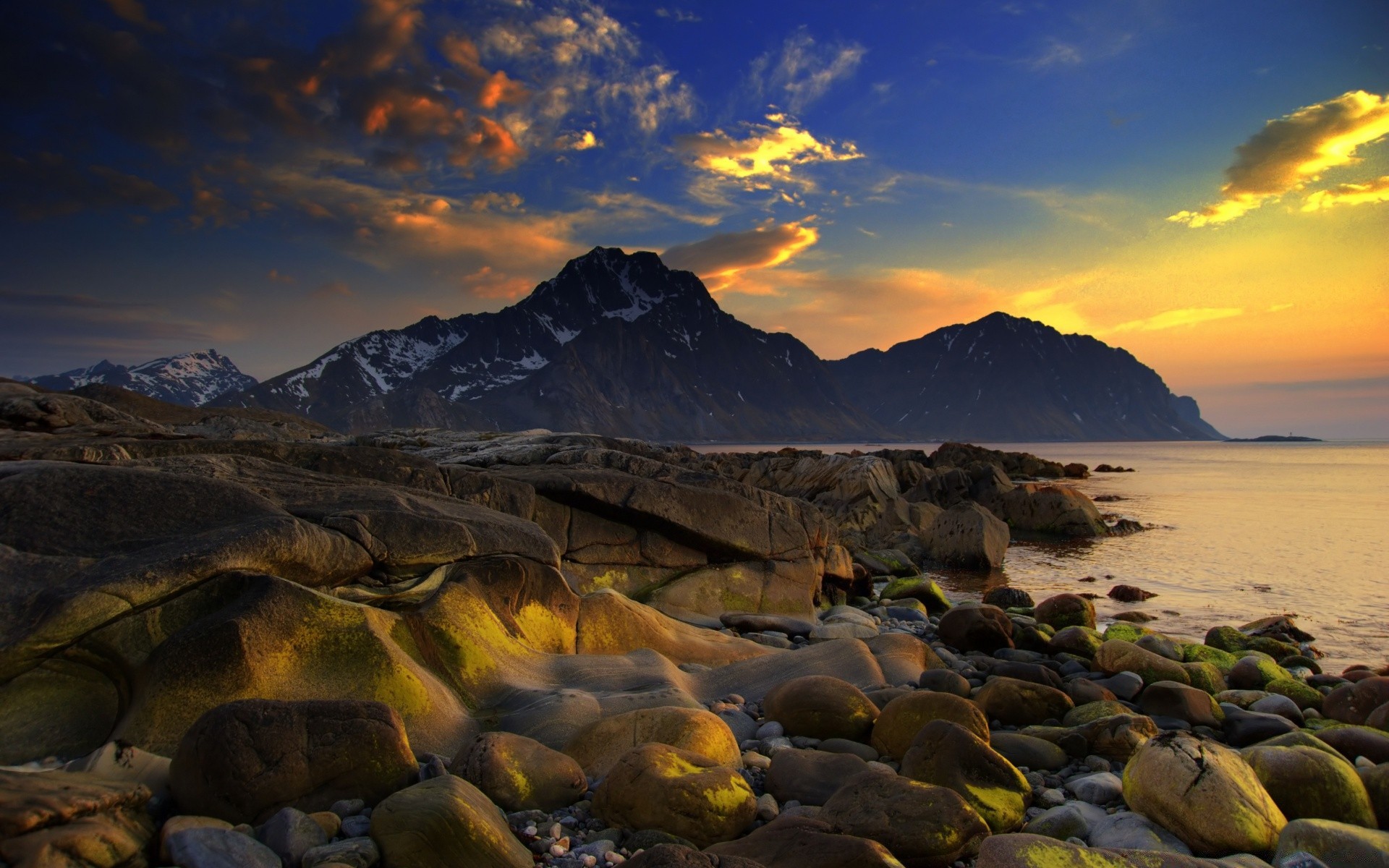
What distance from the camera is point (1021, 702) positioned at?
8.39m

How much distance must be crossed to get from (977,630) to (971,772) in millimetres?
6850

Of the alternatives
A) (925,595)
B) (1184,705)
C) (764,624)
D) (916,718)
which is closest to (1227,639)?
(925,595)

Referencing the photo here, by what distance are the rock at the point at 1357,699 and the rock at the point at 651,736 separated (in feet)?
25.5

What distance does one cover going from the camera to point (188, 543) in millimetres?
6691

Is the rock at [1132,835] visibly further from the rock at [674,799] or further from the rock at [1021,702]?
the rock at [1021,702]

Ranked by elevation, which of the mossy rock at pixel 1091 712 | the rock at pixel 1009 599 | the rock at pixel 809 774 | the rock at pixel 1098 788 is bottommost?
the rock at pixel 1009 599

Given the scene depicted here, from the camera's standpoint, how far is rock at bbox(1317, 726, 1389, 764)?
721 centimetres

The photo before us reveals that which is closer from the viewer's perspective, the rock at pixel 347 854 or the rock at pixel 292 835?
the rock at pixel 347 854

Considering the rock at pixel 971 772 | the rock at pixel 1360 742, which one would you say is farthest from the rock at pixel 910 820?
the rock at pixel 1360 742

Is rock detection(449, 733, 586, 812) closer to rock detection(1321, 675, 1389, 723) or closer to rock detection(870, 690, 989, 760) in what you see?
rock detection(870, 690, 989, 760)

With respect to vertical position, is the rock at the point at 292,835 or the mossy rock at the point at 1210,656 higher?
the rock at the point at 292,835

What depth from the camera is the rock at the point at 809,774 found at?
232 inches

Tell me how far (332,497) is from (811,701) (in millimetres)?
5756

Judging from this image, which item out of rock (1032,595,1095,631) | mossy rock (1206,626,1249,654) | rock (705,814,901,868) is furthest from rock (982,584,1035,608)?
rock (705,814,901,868)
